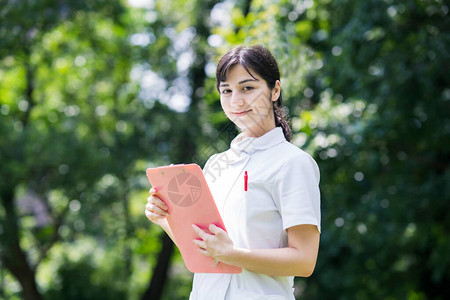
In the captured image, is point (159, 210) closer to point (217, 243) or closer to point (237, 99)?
point (217, 243)

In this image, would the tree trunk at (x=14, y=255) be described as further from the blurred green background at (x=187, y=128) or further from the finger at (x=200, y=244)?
the finger at (x=200, y=244)

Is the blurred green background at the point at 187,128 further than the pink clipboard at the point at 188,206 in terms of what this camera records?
Yes

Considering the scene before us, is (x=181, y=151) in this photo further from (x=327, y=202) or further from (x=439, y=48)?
(x=439, y=48)

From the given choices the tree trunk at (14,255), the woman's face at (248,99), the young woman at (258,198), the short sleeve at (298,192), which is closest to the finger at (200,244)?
the young woman at (258,198)

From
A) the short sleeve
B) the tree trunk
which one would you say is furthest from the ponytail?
the tree trunk

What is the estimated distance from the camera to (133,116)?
946 cm

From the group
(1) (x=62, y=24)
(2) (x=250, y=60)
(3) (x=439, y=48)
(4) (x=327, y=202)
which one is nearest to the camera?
(2) (x=250, y=60)

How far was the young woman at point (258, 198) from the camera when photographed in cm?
145

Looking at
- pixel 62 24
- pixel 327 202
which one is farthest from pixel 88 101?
pixel 327 202

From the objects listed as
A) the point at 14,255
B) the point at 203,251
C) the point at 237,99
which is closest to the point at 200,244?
the point at 203,251

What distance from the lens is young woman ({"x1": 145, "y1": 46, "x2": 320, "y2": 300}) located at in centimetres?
145

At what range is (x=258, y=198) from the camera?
1526mm

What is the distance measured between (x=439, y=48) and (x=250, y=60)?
362cm

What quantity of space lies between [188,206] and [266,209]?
0.72 feet
